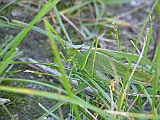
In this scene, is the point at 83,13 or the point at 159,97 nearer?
the point at 159,97

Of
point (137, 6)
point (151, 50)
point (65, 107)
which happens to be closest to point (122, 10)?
point (137, 6)

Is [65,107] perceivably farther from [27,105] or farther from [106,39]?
[106,39]

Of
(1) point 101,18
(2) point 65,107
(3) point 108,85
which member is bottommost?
(2) point 65,107

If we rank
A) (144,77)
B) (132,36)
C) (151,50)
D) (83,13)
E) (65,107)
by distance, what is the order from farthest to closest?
(83,13) → (132,36) → (151,50) → (65,107) → (144,77)

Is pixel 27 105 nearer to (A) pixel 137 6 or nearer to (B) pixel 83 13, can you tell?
(B) pixel 83 13

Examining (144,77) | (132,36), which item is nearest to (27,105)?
(144,77)

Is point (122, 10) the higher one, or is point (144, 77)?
point (122, 10)

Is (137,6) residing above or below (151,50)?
above

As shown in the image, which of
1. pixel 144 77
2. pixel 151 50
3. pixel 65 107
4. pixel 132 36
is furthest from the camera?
pixel 132 36

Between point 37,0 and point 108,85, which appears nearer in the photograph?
point 108,85
